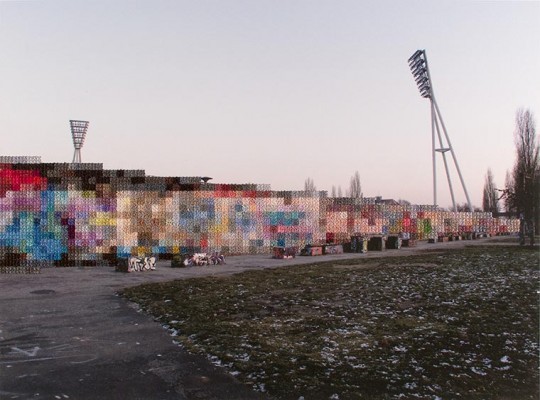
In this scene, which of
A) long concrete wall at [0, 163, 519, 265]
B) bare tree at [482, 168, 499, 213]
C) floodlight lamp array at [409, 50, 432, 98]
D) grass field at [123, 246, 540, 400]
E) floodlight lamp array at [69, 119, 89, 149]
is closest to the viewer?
grass field at [123, 246, 540, 400]

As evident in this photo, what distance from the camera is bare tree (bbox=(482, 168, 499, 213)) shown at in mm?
94750

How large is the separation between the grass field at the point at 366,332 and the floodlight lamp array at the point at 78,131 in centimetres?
→ 3187

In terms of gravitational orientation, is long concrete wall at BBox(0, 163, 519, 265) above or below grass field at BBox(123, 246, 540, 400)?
above

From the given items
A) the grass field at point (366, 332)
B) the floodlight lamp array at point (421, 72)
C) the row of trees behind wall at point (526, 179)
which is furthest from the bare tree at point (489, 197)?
the grass field at point (366, 332)

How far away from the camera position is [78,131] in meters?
44.9

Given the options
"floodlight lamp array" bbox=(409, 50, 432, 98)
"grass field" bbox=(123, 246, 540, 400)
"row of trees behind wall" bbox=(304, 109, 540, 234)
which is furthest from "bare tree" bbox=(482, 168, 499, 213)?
"grass field" bbox=(123, 246, 540, 400)

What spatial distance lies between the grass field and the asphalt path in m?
0.55

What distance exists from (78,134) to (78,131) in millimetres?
325

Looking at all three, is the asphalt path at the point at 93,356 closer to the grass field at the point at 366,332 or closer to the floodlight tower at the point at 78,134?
the grass field at the point at 366,332

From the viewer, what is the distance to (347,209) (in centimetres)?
4591

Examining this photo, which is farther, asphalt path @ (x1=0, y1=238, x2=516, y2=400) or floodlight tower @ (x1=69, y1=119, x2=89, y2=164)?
floodlight tower @ (x1=69, y1=119, x2=89, y2=164)

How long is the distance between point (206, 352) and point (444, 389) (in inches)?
181

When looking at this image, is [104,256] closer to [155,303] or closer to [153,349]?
[155,303]

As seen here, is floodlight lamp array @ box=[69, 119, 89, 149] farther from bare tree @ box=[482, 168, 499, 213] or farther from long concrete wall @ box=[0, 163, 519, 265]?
bare tree @ box=[482, 168, 499, 213]
